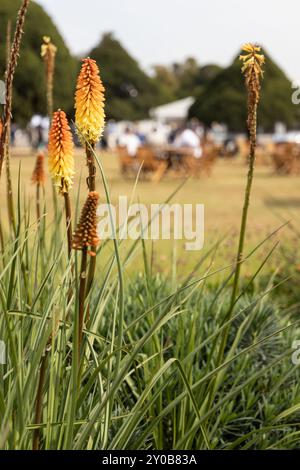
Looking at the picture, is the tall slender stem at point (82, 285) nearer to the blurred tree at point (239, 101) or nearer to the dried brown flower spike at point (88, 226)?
the dried brown flower spike at point (88, 226)

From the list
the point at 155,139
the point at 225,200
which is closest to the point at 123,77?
the point at 155,139

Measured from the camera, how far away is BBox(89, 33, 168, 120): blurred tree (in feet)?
238

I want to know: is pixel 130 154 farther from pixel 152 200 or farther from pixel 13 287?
pixel 13 287

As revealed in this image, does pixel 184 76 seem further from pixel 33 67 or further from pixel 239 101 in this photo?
pixel 33 67

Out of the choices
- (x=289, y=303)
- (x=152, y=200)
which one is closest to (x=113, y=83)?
(x=152, y=200)

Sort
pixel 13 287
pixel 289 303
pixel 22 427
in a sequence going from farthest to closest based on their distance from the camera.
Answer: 1. pixel 289 303
2. pixel 13 287
3. pixel 22 427

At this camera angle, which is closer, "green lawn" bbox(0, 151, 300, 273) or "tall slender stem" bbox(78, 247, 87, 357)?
"tall slender stem" bbox(78, 247, 87, 357)

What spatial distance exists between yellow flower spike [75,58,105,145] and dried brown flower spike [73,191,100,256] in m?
0.29

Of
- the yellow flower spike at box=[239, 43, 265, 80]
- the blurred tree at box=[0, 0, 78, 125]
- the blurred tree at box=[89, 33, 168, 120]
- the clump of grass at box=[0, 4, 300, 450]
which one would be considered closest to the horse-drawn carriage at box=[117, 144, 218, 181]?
the clump of grass at box=[0, 4, 300, 450]

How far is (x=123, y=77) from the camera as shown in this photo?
242 feet

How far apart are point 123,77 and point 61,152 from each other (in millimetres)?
73293

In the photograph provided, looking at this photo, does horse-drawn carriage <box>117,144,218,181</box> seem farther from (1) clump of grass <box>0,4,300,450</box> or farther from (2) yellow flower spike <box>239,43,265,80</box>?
(2) yellow flower spike <box>239,43,265,80</box>

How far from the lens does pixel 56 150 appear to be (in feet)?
6.12
